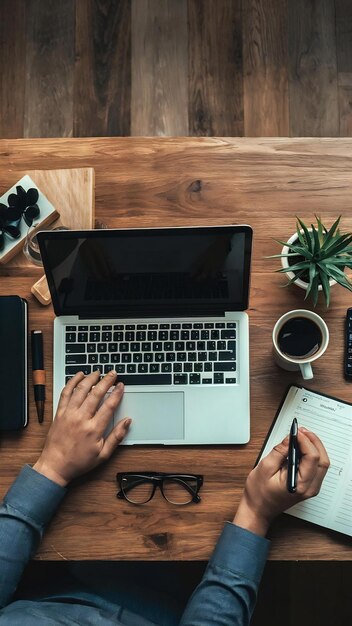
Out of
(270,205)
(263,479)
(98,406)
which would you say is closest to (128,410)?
(98,406)

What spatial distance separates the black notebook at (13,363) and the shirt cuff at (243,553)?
414 millimetres

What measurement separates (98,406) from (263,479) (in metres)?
0.32

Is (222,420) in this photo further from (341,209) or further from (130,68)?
(130,68)

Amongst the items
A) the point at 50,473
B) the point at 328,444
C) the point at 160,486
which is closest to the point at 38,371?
the point at 50,473

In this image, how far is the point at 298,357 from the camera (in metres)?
1.04

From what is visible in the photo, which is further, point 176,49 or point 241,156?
point 176,49

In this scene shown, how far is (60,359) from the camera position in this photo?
110cm

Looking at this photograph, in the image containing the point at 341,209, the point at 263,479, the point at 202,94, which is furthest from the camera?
the point at 202,94

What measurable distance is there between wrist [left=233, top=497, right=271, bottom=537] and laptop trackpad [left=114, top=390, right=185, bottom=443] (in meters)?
0.17

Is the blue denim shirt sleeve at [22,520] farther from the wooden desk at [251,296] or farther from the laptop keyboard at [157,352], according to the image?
the laptop keyboard at [157,352]

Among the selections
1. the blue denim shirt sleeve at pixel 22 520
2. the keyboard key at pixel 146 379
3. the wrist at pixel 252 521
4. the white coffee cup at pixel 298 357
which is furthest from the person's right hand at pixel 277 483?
the blue denim shirt sleeve at pixel 22 520

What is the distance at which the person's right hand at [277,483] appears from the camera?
99 centimetres

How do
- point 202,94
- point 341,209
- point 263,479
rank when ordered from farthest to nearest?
point 202,94, point 341,209, point 263,479

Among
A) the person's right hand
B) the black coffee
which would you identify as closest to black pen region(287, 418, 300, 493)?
the person's right hand
